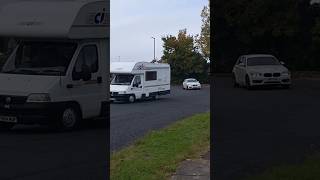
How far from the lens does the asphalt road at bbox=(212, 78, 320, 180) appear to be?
17.8ft

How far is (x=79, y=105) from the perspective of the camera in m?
5.41

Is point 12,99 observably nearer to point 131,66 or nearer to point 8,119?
point 8,119

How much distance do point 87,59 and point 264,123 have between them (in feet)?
6.07

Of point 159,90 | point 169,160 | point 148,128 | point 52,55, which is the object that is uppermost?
point 52,55

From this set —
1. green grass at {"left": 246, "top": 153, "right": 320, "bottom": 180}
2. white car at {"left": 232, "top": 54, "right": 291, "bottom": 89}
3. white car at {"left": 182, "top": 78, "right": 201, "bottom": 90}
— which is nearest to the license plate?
white car at {"left": 182, "top": 78, "right": 201, "bottom": 90}

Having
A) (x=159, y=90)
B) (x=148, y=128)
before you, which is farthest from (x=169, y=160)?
(x=159, y=90)

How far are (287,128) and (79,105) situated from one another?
6.76 feet

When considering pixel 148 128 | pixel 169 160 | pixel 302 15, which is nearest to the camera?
pixel 302 15

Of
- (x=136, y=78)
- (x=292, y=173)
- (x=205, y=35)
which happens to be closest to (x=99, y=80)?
(x=136, y=78)

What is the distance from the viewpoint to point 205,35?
5.23 m

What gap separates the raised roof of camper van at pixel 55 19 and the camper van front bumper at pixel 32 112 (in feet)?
2.18

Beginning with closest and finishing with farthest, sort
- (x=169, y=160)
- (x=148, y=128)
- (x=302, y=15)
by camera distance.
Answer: (x=302, y=15) → (x=148, y=128) → (x=169, y=160)

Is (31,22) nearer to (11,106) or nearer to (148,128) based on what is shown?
(11,106)

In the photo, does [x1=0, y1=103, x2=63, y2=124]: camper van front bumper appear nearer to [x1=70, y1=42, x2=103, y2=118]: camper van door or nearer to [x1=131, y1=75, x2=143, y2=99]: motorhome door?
[x1=70, y1=42, x2=103, y2=118]: camper van door
